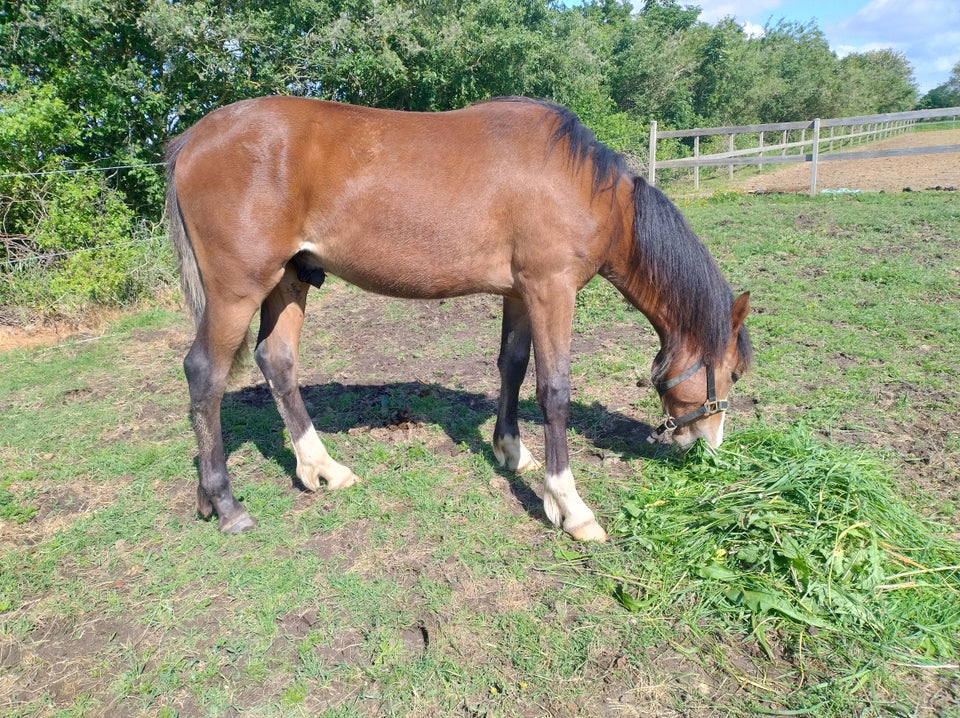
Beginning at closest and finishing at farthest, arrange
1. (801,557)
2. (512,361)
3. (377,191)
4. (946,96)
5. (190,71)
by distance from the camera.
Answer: (801,557), (377,191), (512,361), (190,71), (946,96)

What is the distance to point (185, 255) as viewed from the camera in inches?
132

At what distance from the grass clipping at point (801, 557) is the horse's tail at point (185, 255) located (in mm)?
2515

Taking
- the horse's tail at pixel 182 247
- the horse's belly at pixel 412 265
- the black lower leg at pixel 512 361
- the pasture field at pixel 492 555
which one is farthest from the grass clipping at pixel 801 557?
the horse's tail at pixel 182 247

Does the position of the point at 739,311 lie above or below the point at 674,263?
below

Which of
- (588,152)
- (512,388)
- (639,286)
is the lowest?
(512,388)

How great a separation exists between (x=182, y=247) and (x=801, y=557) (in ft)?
11.5

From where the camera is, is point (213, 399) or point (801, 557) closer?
point (801, 557)

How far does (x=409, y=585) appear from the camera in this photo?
2.84 m

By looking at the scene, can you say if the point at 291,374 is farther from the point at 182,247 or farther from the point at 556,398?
the point at 556,398

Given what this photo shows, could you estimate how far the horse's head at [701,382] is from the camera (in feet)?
11.1

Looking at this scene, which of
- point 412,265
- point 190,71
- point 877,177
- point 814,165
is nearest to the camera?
point 412,265

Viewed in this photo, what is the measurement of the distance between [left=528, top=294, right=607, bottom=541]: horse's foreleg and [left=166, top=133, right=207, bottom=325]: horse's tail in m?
1.89

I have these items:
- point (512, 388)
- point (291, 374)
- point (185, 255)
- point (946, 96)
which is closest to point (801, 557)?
point (512, 388)

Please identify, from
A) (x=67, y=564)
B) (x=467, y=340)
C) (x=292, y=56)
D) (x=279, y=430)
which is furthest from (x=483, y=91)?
(x=67, y=564)
